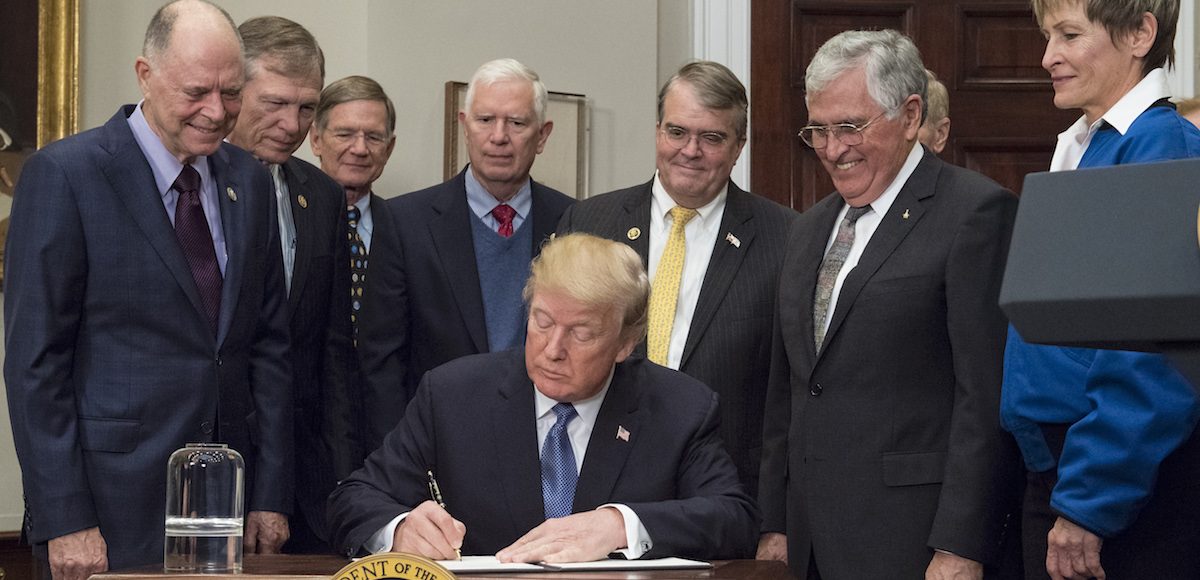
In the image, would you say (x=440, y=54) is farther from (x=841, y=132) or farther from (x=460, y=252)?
(x=841, y=132)

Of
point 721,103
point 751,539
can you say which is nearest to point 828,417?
point 751,539

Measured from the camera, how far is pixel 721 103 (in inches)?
143

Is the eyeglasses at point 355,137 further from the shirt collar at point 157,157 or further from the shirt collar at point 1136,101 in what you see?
the shirt collar at point 1136,101

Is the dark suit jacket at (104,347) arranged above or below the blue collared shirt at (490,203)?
below

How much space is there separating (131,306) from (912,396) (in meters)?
1.63

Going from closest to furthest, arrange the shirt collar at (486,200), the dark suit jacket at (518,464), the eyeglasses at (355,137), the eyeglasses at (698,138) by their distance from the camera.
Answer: the dark suit jacket at (518,464), the eyeglasses at (698,138), the shirt collar at (486,200), the eyeglasses at (355,137)

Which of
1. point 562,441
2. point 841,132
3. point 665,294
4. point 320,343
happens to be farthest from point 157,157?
point 841,132

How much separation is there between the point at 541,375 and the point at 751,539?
1.63 feet

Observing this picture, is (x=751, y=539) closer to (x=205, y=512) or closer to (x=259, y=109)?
(x=205, y=512)

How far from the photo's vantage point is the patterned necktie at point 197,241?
3088mm

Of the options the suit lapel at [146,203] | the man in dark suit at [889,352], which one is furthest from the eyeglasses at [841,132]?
the suit lapel at [146,203]

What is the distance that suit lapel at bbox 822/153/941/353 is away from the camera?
3049 mm

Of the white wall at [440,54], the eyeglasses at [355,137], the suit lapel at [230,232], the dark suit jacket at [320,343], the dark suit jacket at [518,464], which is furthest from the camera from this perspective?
the white wall at [440,54]

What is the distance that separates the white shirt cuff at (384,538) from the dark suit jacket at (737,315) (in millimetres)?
1082
